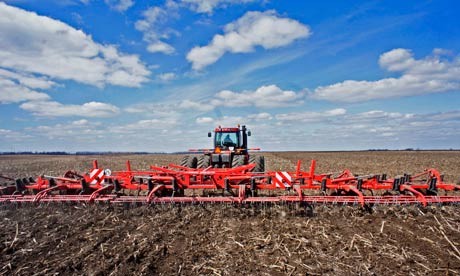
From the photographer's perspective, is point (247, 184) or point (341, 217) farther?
point (247, 184)

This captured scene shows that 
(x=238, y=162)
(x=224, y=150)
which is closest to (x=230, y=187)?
(x=238, y=162)

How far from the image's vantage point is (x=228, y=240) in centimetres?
419

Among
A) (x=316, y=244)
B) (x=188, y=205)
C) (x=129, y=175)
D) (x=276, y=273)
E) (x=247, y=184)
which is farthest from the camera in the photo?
(x=129, y=175)

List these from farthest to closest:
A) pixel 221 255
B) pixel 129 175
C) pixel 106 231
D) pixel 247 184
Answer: pixel 129 175, pixel 247 184, pixel 106 231, pixel 221 255

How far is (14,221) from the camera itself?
200 inches

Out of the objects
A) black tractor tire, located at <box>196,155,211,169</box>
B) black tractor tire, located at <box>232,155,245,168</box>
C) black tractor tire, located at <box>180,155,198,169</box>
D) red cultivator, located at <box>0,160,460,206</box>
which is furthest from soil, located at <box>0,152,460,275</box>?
black tractor tire, located at <box>180,155,198,169</box>

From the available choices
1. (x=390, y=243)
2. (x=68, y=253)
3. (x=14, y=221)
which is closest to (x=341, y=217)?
(x=390, y=243)

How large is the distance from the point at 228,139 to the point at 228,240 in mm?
6349

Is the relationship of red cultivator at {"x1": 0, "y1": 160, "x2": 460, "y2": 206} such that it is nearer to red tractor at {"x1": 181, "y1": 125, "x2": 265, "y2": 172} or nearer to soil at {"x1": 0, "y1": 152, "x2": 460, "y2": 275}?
soil at {"x1": 0, "y1": 152, "x2": 460, "y2": 275}

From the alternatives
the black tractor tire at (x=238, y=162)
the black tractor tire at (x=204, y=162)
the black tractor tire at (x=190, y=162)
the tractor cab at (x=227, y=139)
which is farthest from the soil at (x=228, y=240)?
the tractor cab at (x=227, y=139)

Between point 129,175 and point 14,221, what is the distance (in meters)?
2.32

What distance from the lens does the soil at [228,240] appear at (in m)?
3.41

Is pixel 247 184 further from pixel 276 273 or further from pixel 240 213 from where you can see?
pixel 276 273

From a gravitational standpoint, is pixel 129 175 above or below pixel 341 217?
above
